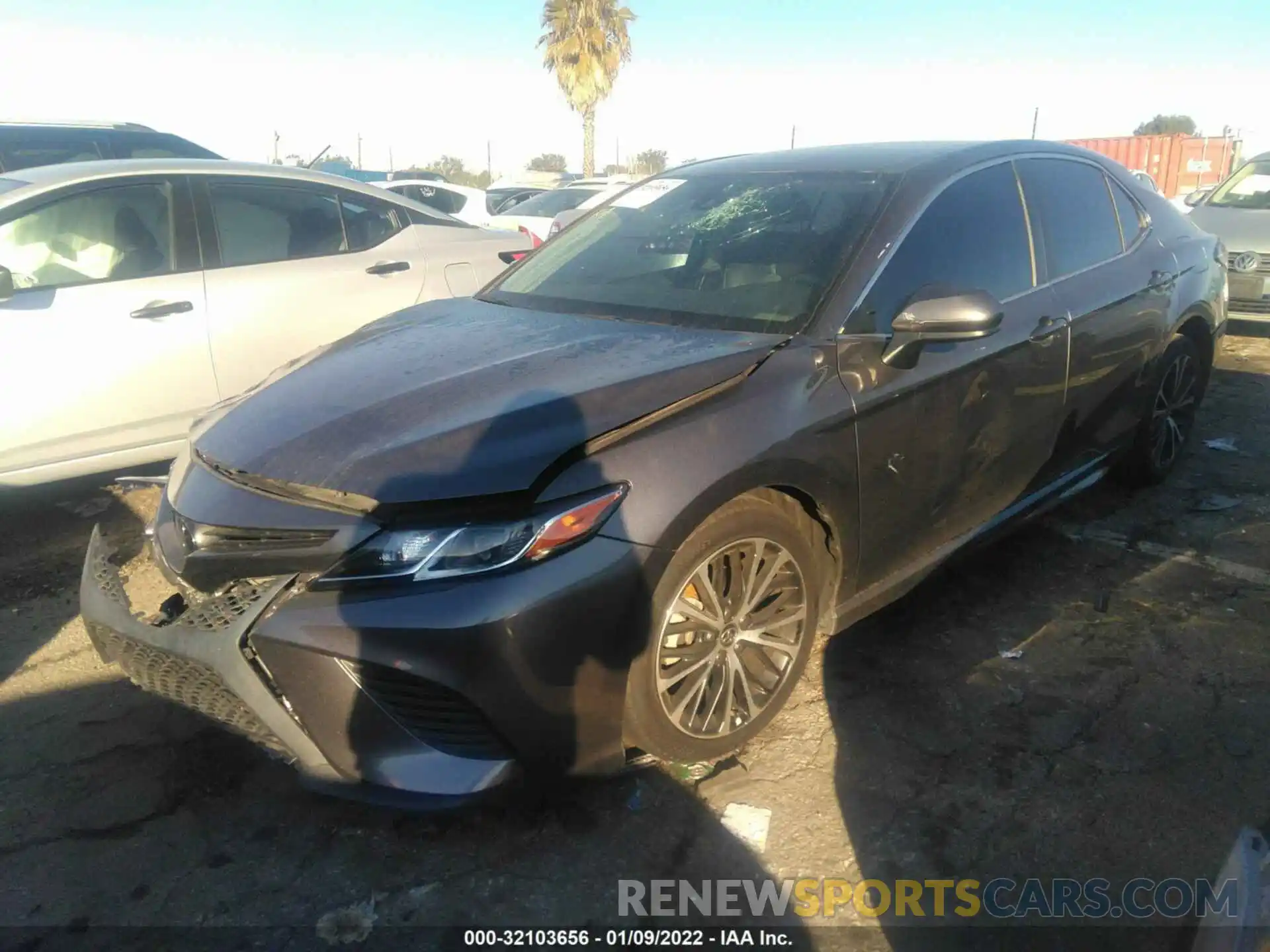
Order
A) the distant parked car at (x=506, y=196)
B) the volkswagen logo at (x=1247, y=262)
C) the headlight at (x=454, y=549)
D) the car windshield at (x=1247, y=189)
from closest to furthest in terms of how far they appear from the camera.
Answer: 1. the headlight at (x=454, y=549)
2. the volkswagen logo at (x=1247, y=262)
3. the car windshield at (x=1247, y=189)
4. the distant parked car at (x=506, y=196)

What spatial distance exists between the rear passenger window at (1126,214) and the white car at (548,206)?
9.25 meters

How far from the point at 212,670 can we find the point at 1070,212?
3.48 meters

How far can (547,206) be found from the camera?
13727 mm

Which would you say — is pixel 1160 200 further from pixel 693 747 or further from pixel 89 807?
pixel 89 807

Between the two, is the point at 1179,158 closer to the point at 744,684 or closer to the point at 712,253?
the point at 712,253

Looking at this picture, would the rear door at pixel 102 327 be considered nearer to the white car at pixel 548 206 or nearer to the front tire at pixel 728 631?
the front tire at pixel 728 631

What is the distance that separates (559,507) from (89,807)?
1577mm

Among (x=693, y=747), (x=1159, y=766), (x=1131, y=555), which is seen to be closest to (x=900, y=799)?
(x=693, y=747)

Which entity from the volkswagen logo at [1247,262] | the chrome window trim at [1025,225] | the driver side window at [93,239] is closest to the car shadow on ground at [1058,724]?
the chrome window trim at [1025,225]

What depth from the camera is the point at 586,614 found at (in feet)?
7.12

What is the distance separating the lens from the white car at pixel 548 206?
13.0 metres

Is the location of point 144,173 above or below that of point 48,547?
above

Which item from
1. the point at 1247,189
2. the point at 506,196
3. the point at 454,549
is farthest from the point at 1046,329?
the point at 506,196

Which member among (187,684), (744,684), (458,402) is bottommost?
(744,684)
